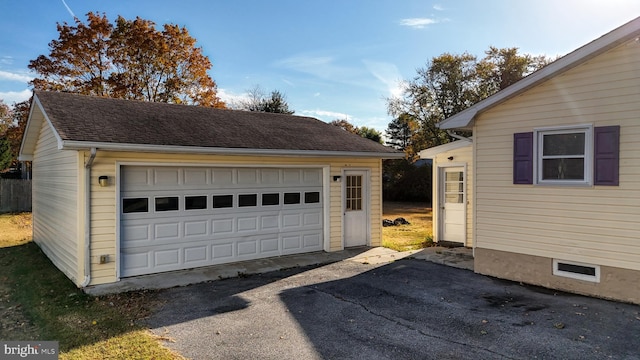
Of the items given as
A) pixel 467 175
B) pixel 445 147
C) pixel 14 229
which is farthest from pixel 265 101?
pixel 467 175

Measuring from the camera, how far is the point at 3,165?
24438 millimetres

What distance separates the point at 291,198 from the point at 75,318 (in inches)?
202

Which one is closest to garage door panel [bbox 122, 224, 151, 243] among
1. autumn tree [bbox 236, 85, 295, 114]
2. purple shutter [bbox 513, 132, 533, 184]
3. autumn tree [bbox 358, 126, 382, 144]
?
purple shutter [bbox 513, 132, 533, 184]

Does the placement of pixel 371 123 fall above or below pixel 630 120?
above

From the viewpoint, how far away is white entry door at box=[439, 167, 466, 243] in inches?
407

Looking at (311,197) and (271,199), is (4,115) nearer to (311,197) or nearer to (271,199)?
(271,199)

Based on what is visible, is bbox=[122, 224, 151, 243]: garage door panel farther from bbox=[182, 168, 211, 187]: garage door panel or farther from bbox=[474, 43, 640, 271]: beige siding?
bbox=[474, 43, 640, 271]: beige siding

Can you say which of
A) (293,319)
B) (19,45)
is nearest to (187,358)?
(293,319)

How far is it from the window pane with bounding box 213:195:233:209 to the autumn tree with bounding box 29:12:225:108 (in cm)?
1545

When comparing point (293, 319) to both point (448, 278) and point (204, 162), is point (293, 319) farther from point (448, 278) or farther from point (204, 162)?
point (204, 162)

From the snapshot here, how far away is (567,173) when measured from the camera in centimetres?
637

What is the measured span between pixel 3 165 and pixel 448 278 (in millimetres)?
28831

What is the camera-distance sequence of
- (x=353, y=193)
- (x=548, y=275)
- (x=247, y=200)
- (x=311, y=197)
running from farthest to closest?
1. (x=353, y=193)
2. (x=311, y=197)
3. (x=247, y=200)
4. (x=548, y=275)

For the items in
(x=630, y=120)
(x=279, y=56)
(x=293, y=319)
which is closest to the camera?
(x=293, y=319)
